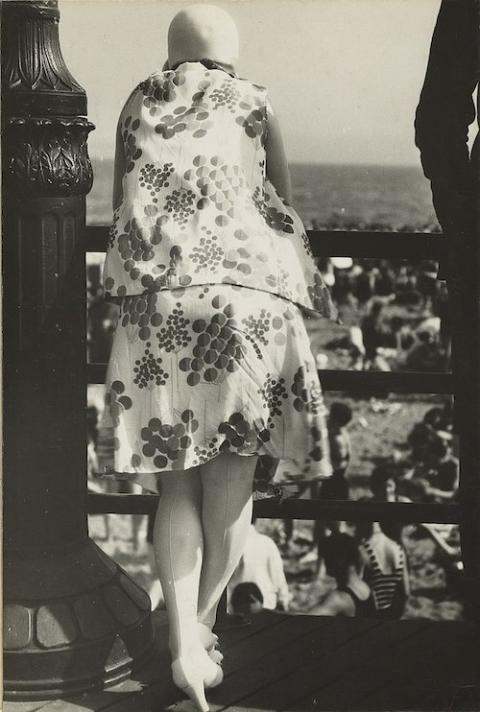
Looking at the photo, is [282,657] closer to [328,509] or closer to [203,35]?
[328,509]

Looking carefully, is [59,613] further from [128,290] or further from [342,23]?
[342,23]

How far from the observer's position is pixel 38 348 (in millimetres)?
2762

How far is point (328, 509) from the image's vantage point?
3.16 m

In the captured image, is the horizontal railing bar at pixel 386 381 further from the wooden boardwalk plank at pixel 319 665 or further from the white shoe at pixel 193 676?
the white shoe at pixel 193 676

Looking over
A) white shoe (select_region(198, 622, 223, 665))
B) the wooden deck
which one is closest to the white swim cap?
white shoe (select_region(198, 622, 223, 665))

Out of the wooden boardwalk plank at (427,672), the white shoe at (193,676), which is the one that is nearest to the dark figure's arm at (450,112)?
the wooden boardwalk plank at (427,672)

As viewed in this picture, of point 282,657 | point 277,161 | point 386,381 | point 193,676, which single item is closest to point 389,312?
point 386,381

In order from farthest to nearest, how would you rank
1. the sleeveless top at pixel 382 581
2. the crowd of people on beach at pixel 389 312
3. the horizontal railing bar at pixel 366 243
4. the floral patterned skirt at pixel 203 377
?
1. the crowd of people on beach at pixel 389 312
2. the sleeveless top at pixel 382 581
3. the horizontal railing bar at pixel 366 243
4. the floral patterned skirt at pixel 203 377

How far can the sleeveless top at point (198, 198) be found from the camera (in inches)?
102

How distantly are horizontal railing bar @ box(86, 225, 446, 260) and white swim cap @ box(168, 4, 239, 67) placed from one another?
0.61 meters

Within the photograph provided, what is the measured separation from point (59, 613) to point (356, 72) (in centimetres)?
196

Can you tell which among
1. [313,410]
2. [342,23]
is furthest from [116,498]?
[342,23]

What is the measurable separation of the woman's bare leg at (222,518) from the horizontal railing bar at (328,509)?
439mm

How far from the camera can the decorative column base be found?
2.71 meters
